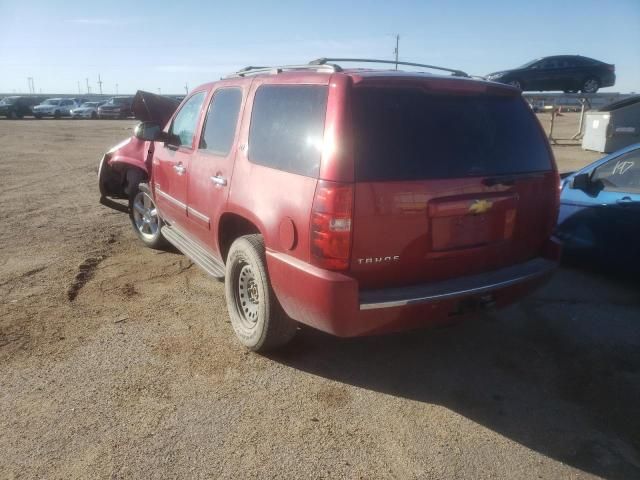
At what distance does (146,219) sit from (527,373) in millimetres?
4564

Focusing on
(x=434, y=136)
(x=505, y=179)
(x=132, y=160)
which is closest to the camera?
(x=434, y=136)

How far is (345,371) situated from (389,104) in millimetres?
1795

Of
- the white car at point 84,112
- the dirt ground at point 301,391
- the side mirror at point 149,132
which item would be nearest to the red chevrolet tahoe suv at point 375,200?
the dirt ground at point 301,391

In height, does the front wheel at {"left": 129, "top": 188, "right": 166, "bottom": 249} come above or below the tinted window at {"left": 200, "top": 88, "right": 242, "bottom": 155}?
below

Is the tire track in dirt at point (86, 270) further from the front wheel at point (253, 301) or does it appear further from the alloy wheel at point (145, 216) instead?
the front wheel at point (253, 301)

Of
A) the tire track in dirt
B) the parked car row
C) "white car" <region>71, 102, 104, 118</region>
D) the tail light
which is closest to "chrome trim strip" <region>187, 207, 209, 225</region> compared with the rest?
the tire track in dirt

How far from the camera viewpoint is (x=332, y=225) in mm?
2699

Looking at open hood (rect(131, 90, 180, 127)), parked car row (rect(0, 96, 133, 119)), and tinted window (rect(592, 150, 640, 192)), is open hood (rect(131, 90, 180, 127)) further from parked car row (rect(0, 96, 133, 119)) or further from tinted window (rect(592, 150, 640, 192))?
parked car row (rect(0, 96, 133, 119))

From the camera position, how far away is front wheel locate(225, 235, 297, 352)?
331cm

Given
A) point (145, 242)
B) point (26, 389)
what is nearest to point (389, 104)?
point (26, 389)

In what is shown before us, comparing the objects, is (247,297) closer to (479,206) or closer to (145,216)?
(479,206)

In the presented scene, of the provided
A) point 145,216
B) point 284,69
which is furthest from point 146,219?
point 284,69

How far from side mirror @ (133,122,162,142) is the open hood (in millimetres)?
1581

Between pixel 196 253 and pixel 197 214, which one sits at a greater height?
pixel 197 214
